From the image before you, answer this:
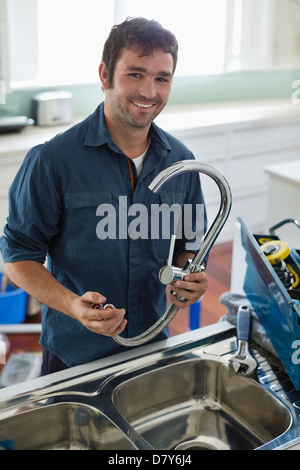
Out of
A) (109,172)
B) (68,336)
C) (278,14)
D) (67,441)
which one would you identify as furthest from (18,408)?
(278,14)

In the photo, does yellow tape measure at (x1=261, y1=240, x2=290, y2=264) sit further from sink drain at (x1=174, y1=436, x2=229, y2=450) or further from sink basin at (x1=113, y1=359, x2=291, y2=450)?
sink drain at (x1=174, y1=436, x2=229, y2=450)

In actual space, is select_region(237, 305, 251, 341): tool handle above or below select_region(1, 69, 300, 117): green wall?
below

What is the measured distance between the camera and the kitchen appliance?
344 cm

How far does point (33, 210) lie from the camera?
128cm

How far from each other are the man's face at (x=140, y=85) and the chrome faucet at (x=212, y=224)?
0.22 meters

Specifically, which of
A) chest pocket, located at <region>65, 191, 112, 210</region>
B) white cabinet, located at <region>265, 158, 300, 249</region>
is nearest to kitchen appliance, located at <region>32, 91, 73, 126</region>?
white cabinet, located at <region>265, 158, 300, 249</region>

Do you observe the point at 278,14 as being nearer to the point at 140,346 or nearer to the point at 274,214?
the point at 274,214

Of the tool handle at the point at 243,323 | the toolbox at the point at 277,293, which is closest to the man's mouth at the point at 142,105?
the toolbox at the point at 277,293

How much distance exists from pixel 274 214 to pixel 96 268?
1.23m

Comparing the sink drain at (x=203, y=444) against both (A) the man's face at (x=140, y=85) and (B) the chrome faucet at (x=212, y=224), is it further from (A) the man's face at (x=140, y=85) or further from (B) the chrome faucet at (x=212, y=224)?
(A) the man's face at (x=140, y=85)

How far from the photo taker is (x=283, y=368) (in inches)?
50.7

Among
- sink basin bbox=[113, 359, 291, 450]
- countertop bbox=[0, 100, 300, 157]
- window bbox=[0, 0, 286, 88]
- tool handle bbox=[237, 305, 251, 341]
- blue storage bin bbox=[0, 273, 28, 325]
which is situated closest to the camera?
sink basin bbox=[113, 359, 291, 450]

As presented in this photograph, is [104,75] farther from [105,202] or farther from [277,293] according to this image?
[277,293]

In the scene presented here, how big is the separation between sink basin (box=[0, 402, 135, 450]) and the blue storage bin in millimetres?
1791
